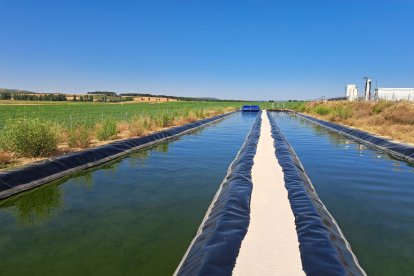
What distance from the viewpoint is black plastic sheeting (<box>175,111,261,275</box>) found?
113 inches

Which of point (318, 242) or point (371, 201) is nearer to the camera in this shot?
point (318, 242)

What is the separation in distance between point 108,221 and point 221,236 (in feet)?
7.20

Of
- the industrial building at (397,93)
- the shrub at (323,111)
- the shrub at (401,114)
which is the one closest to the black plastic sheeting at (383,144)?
the shrub at (401,114)

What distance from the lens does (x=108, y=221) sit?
4.80 m

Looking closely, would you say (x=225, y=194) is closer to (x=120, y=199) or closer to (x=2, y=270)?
(x=120, y=199)

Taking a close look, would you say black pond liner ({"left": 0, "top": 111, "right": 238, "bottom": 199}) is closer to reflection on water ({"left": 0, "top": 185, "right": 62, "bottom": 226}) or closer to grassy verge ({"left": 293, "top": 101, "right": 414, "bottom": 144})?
reflection on water ({"left": 0, "top": 185, "right": 62, "bottom": 226})

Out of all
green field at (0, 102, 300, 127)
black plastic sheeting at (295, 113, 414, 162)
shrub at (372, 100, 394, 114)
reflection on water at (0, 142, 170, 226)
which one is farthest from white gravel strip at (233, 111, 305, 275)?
shrub at (372, 100, 394, 114)

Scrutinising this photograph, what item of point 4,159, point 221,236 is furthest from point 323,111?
point 221,236

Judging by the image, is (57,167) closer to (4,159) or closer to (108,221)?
(4,159)

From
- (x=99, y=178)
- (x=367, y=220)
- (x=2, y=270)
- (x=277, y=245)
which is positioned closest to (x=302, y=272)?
(x=277, y=245)

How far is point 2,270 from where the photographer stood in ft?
11.1

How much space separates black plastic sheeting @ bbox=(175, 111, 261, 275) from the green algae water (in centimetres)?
43

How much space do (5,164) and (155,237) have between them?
592 centimetres

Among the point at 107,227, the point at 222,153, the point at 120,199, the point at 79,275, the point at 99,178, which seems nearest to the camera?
the point at 79,275
